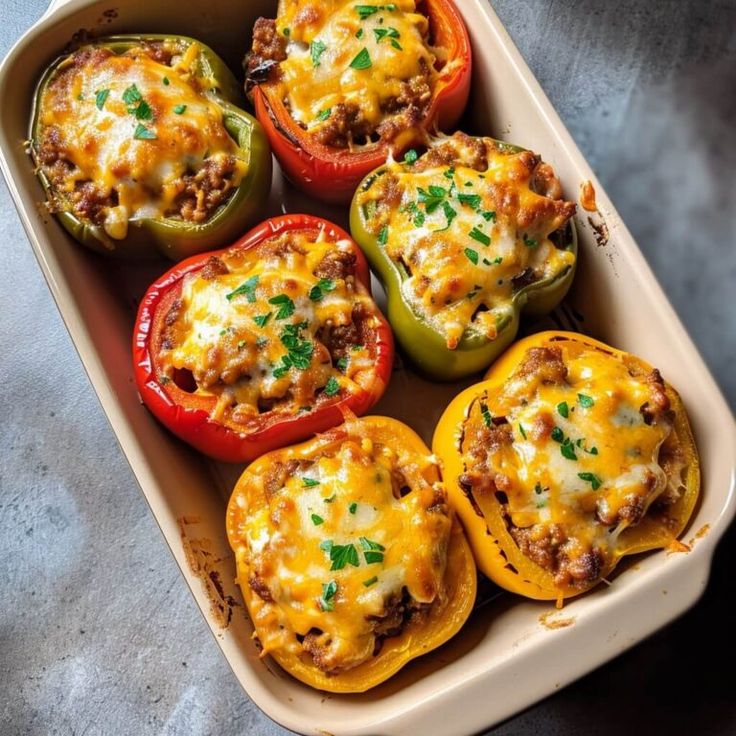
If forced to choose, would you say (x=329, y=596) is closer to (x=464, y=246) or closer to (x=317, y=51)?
(x=464, y=246)

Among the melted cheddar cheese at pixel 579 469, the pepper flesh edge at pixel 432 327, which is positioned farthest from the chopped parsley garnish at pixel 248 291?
the melted cheddar cheese at pixel 579 469

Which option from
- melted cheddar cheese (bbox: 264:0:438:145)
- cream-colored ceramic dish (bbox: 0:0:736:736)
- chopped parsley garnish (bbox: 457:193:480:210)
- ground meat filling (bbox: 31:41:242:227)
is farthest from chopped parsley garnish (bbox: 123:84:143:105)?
chopped parsley garnish (bbox: 457:193:480:210)

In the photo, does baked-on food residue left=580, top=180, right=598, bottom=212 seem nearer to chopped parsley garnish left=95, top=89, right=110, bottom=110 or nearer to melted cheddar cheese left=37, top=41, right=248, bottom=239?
melted cheddar cheese left=37, top=41, right=248, bottom=239

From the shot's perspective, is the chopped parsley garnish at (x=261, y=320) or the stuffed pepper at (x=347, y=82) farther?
the stuffed pepper at (x=347, y=82)

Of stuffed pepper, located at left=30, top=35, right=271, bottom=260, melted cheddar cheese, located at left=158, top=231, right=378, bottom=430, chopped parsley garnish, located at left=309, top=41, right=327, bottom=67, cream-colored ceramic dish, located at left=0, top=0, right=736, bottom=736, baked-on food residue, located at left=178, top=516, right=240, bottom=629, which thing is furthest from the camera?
chopped parsley garnish, located at left=309, top=41, right=327, bottom=67

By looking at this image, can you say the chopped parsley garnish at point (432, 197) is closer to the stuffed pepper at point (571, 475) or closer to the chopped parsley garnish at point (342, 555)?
the stuffed pepper at point (571, 475)

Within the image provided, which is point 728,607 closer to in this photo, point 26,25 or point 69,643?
point 69,643
